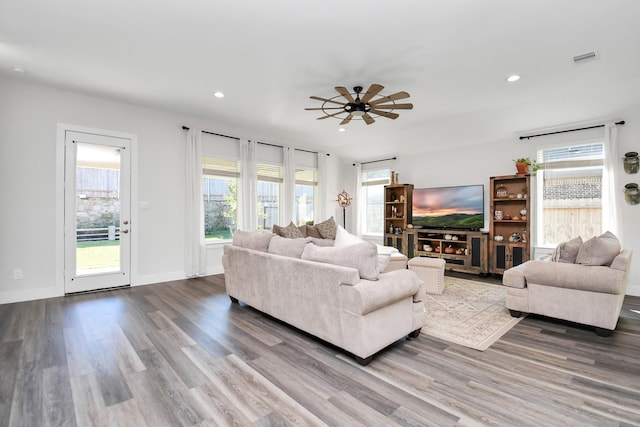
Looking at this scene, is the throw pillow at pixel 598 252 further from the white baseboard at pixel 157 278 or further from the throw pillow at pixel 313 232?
the white baseboard at pixel 157 278

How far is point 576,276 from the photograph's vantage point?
3145 millimetres

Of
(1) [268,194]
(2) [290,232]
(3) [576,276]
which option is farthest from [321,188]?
(3) [576,276]

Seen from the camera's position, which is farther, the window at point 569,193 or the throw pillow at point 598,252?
the window at point 569,193

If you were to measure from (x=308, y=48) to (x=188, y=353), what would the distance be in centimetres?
317

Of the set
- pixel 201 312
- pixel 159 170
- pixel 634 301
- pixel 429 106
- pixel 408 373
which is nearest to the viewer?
pixel 408 373

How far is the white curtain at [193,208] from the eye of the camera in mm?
5559

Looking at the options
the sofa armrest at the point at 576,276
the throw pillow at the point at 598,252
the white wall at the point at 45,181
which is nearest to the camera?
the sofa armrest at the point at 576,276

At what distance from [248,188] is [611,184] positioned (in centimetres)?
609

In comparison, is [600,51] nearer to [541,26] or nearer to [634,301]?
[541,26]

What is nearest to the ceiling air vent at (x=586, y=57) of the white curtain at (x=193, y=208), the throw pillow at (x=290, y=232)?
A: the throw pillow at (x=290, y=232)

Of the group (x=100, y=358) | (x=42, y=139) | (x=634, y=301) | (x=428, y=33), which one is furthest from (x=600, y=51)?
(x=42, y=139)

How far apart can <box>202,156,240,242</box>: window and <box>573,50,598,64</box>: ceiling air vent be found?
17.7 feet

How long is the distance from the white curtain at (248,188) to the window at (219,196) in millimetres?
127

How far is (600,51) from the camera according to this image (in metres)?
3.28
